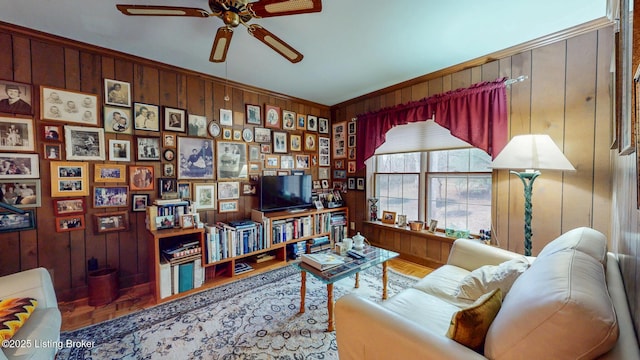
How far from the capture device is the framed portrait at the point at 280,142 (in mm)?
3424

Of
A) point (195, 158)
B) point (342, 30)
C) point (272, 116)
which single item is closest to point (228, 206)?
point (195, 158)

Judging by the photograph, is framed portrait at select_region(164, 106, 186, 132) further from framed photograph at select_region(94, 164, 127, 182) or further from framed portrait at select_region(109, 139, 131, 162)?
framed photograph at select_region(94, 164, 127, 182)

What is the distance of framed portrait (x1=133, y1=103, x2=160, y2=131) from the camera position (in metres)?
2.42

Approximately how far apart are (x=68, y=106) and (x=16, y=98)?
11.8 inches

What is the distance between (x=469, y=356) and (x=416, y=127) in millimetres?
2689

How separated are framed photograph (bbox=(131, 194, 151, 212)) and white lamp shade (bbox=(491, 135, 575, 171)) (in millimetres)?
3278

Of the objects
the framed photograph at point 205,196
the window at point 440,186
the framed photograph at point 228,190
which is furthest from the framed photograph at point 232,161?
the window at point 440,186

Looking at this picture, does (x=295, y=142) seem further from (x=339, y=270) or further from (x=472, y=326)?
(x=472, y=326)

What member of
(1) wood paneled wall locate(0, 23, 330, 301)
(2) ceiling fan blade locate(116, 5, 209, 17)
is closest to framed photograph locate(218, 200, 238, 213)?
(1) wood paneled wall locate(0, 23, 330, 301)

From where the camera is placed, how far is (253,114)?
3219mm

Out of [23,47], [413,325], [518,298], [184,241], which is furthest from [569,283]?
[23,47]

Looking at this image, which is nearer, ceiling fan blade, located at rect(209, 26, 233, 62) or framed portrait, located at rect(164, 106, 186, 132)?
ceiling fan blade, located at rect(209, 26, 233, 62)

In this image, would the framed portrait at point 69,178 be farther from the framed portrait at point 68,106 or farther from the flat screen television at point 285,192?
the flat screen television at point 285,192

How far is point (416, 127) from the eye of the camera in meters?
3.05
